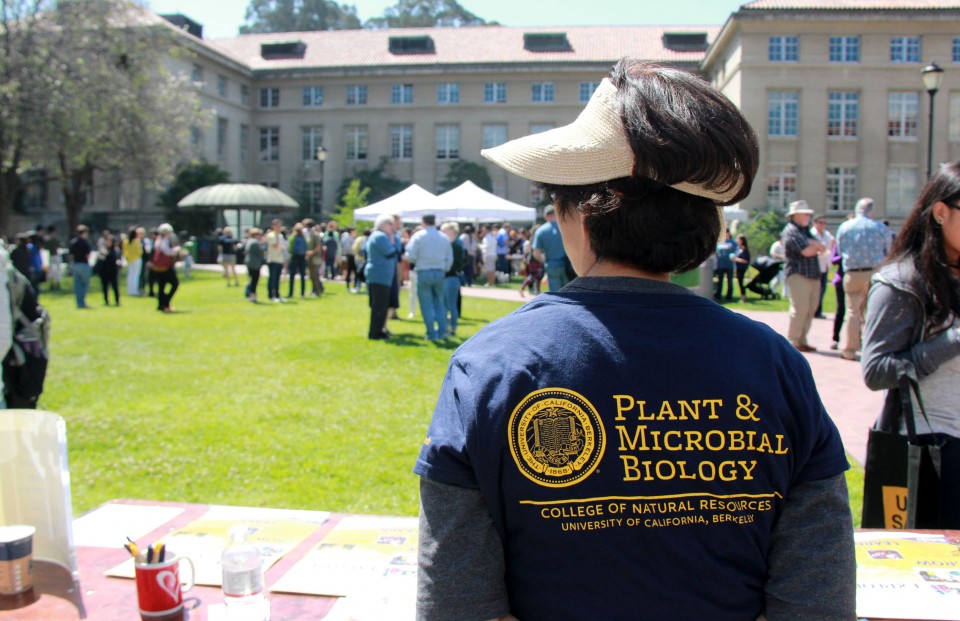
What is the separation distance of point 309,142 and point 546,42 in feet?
61.9

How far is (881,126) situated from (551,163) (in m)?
51.0

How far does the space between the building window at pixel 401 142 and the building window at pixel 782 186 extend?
25236 millimetres

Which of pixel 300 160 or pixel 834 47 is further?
pixel 300 160

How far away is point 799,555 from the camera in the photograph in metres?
1.47

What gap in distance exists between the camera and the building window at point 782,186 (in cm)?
4725

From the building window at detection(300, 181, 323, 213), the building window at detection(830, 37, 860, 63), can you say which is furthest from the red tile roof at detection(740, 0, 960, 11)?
the building window at detection(300, 181, 323, 213)

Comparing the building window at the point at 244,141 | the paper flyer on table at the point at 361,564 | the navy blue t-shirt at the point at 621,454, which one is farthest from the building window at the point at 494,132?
the navy blue t-shirt at the point at 621,454

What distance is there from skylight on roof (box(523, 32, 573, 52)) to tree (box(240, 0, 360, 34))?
55.6m

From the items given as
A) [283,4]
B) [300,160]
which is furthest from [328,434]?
[283,4]

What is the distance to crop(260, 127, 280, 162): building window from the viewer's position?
6231 cm

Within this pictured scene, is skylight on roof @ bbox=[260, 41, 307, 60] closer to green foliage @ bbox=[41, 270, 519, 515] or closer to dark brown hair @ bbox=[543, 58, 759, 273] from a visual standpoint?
green foliage @ bbox=[41, 270, 519, 515]

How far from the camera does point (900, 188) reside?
4731cm

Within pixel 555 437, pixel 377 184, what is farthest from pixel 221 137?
pixel 555 437

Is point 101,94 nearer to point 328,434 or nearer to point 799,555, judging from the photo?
point 328,434
